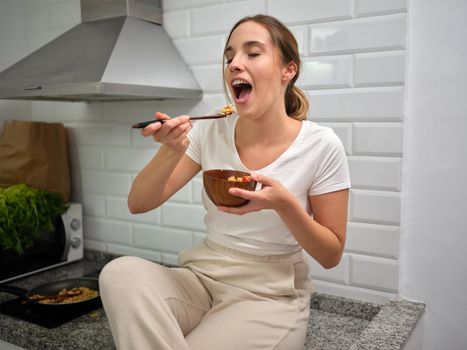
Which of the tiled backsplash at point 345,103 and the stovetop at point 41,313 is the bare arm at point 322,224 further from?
the stovetop at point 41,313

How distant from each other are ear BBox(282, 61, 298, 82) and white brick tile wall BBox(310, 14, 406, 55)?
23 centimetres

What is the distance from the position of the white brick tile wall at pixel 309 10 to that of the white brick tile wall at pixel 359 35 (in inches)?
0.9

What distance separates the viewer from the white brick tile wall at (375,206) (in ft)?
4.19

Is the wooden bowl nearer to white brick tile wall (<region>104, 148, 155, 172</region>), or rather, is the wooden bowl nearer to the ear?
the ear

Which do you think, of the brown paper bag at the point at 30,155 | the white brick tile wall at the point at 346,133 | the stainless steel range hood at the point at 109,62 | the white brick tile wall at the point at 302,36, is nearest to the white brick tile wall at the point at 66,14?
the stainless steel range hood at the point at 109,62

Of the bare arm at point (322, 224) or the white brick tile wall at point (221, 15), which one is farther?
the white brick tile wall at point (221, 15)

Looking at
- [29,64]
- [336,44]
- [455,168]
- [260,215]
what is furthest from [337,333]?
[29,64]

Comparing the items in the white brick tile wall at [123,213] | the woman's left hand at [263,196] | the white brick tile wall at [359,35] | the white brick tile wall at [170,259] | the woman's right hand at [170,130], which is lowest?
the white brick tile wall at [170,259]

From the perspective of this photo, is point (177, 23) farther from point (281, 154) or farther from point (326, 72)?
point (281, 154)

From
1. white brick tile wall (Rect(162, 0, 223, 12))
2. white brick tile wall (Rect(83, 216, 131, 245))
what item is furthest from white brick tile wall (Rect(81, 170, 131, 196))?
white brick tile wall (Rect(162, 0, 223, 12))

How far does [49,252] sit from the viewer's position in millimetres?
1734

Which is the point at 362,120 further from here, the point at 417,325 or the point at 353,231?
the point at 417,325

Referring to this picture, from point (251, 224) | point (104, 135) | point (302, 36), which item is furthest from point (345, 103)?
point (104, 135)

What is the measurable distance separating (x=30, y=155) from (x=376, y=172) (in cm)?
126
